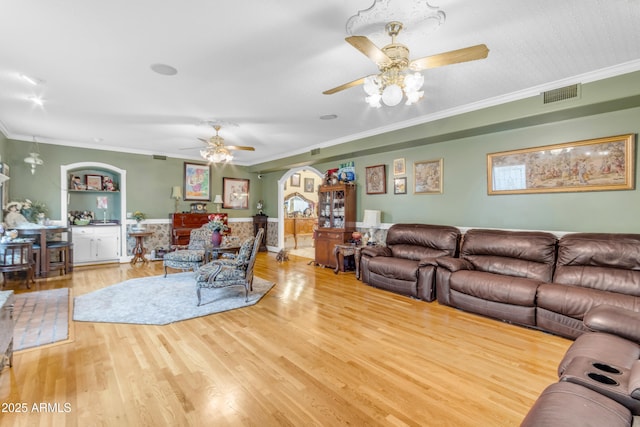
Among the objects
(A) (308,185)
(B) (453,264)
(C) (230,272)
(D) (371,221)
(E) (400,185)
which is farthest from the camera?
(A) (308,185)

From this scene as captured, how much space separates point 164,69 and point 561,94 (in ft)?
14.6

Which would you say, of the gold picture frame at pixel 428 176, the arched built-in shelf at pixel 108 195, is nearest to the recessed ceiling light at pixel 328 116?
the gold picture frame at pixel 428 176

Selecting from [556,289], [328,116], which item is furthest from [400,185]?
[556,289]

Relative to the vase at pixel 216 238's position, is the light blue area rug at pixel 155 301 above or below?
below

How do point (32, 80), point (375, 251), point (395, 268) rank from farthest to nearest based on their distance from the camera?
point (375, 251) → point (395, 268) → point (32, 80)

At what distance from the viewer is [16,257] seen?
188 inches

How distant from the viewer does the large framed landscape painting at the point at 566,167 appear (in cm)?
349

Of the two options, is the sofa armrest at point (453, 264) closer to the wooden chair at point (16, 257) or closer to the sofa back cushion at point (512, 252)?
the sofa back cushion at point (512, 252)

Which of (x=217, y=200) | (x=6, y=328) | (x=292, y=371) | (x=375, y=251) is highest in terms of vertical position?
(x=217, y=200)

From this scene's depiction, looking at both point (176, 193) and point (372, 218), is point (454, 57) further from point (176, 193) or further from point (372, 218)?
point (176, 193)

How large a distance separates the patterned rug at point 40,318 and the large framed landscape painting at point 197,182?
13.0ft

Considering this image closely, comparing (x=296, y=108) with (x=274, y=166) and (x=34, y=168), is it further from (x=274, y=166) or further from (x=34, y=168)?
(x=34, y=168)

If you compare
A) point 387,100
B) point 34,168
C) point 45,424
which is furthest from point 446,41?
point 34,168

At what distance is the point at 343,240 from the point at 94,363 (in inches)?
176
